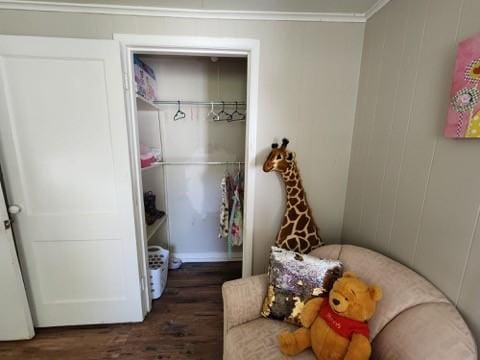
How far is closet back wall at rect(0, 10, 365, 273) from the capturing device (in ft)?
4.44

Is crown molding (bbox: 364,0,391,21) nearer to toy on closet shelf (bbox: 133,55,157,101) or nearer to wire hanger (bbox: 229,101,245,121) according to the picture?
wire hanger (bbox: 229,101,245,121)

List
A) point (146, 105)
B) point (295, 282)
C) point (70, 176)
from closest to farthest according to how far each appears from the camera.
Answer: point (295, 282) → point (70, 176) → point (146, 105)

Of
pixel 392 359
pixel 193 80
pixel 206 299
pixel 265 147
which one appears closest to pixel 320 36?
pixel 265 147

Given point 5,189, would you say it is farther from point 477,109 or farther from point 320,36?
point 477,109

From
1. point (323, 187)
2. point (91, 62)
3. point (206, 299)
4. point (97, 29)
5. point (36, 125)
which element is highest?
point (97, 29)

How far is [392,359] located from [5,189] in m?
2.25

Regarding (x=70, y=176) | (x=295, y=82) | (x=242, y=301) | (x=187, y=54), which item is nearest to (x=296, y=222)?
(x=242, y=301)

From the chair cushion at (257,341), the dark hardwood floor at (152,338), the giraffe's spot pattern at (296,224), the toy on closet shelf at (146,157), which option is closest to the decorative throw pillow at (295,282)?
the chair cushion at (257,341)

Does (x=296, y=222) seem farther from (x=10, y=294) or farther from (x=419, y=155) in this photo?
(x=10, y=294)

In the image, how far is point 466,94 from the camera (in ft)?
2.51

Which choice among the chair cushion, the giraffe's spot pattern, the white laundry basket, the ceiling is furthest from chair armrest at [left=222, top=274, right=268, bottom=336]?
the ceiling

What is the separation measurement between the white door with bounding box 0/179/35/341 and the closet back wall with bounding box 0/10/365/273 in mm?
1174

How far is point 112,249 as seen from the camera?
1539 mm

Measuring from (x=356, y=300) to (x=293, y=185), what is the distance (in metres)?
0.80
